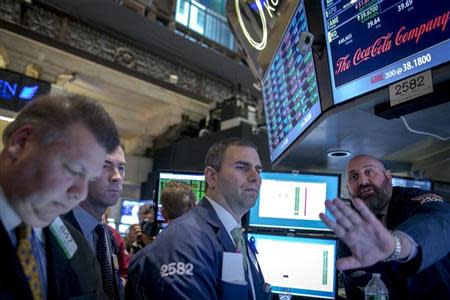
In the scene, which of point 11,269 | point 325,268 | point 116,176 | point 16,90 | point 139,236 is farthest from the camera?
point 16,90

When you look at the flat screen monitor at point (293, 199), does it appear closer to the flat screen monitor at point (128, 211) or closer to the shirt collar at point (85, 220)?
the shirt collar at point (85, 220)

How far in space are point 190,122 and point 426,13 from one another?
6810 mm

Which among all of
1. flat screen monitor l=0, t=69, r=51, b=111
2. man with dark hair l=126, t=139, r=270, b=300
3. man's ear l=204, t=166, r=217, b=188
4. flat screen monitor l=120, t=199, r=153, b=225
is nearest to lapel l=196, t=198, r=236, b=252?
man with dark hair l=126, t=139, r=270, b=300

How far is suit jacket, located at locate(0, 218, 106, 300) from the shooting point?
777 millimetres

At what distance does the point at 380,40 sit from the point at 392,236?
0.78 metres

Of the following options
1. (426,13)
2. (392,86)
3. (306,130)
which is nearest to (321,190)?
(306,130)

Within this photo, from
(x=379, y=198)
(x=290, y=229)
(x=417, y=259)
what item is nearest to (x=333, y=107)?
(x=379, y=198)

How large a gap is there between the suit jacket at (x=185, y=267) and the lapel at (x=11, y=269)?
0.51 metres

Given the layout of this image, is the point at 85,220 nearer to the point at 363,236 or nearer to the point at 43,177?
the point at 43,177

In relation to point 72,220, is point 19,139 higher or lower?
higher

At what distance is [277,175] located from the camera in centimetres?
234

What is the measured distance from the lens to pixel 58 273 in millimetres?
945

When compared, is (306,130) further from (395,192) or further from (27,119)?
(27,119)

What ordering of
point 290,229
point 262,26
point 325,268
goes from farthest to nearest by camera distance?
point 262,26 < point 290,229 < point 325,268
